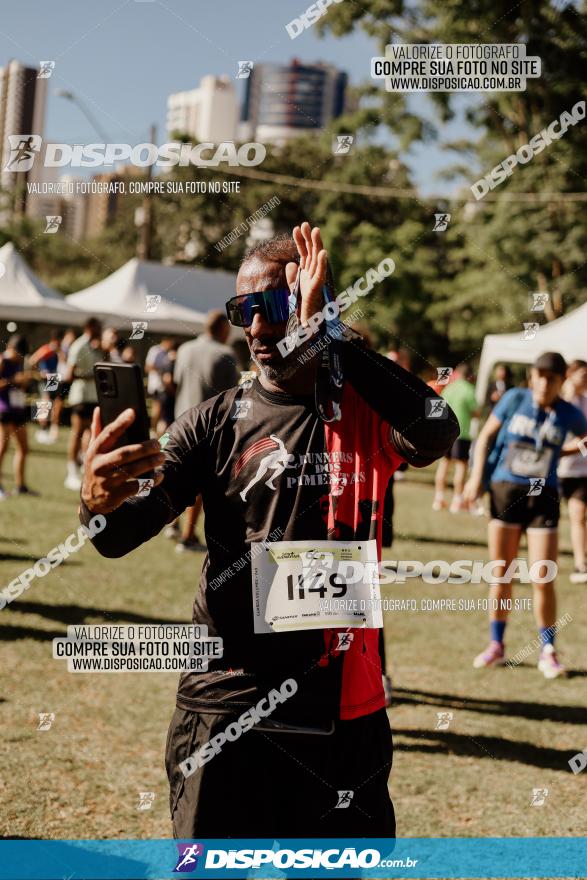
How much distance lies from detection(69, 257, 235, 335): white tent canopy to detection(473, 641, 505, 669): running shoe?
16189 mm

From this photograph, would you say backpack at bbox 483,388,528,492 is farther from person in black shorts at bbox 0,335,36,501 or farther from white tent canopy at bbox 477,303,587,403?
white tent canopy at bbox 477,303,587,403

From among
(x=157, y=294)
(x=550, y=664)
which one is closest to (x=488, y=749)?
Result: (x=550, y=664)

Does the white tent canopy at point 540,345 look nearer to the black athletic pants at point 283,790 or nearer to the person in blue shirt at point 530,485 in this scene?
the person in blue shirt at point 530,485

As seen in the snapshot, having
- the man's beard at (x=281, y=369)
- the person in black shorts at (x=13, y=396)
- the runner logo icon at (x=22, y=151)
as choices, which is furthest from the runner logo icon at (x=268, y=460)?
the person in black shorts at (x=13, y=396)

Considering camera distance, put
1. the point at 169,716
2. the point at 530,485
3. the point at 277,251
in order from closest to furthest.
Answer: the point at 277,251 < the point at 169,716 < the point at 530,485

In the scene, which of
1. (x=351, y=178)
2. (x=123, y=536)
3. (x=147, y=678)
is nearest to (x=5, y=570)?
(x=147, y=678)

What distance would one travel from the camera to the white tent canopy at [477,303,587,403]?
633 inches

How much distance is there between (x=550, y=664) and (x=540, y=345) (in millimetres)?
10556

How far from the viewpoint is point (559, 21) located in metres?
22.2

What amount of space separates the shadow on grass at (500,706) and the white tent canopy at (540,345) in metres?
10.6

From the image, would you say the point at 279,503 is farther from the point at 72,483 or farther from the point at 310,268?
the point at 72,483

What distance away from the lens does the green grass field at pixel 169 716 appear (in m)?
4.30

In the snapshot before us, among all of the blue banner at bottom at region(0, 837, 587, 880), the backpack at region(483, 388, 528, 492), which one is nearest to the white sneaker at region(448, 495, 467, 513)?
the backpack at region(483, 388, 528, 492)

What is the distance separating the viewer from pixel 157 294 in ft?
76.7
